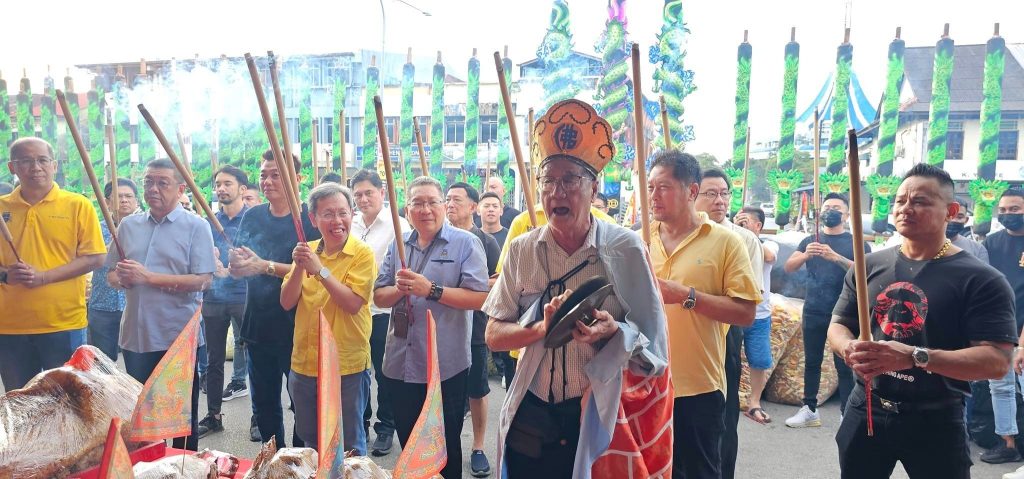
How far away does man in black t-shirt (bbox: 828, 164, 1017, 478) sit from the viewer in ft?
7.20

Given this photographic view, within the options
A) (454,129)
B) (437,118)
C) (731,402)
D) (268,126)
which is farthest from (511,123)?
(454,129)

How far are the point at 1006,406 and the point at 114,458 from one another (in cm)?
509

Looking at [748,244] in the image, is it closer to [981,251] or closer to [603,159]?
[603,159]

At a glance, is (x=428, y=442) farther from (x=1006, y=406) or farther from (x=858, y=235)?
(x=1006, y=406)

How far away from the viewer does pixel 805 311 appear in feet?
16.4

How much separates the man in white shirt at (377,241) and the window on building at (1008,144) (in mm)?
9065

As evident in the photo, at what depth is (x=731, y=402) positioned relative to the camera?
10.8 ft

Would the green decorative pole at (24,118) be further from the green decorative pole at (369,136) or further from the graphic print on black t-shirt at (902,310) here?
the graphic print on black t-shirt at (902,310)

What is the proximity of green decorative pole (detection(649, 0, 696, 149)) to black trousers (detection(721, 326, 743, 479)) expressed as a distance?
7.75m

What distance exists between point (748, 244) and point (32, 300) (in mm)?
4024

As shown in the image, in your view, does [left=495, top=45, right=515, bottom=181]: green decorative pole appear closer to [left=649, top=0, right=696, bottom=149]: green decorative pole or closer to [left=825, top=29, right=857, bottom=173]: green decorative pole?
[left=649, top=0, right=696, bottom=149]: green decorative pole

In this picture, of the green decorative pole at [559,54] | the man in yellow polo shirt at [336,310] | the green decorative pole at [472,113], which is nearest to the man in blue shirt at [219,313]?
the man in yellow polo shirt at [336,310]

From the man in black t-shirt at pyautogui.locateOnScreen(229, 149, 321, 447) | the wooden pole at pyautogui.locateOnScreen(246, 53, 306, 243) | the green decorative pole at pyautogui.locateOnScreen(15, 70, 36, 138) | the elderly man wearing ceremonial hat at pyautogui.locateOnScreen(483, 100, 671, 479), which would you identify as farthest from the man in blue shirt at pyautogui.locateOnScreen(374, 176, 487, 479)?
the green decorative pole at pyautogui.locateOnScreen(15, 70, 36, 138)

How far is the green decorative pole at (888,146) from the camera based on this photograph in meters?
9.45
